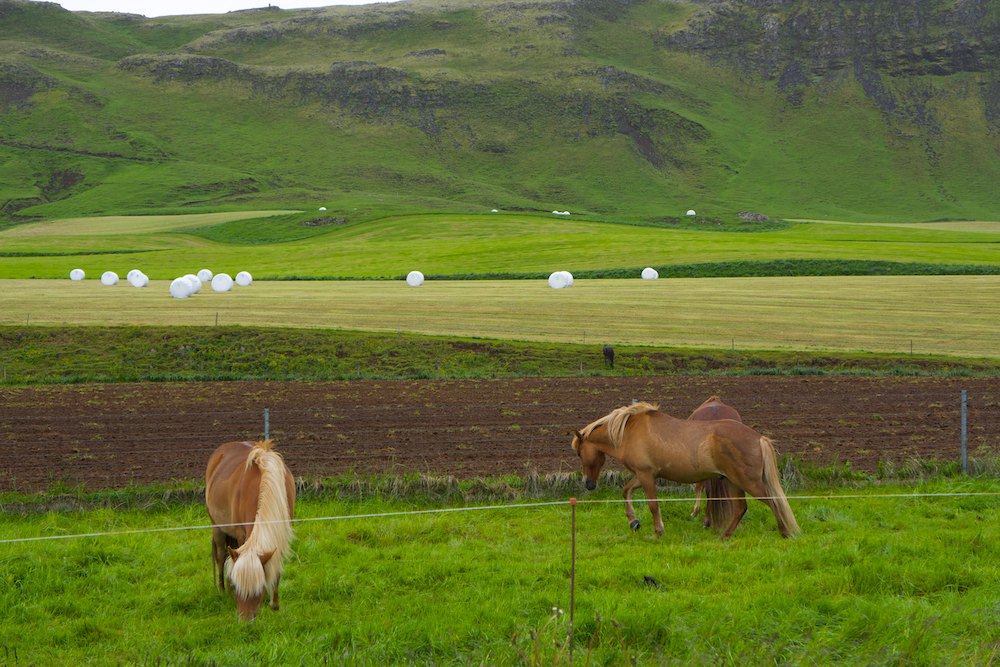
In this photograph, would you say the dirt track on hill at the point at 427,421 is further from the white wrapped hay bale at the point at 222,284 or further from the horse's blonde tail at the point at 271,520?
the white wrapped hay bale at the point at 222,284

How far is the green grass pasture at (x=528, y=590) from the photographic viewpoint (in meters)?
8.43

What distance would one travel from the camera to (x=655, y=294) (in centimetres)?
4944

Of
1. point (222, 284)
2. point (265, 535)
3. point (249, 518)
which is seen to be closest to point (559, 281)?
point (222, 284)

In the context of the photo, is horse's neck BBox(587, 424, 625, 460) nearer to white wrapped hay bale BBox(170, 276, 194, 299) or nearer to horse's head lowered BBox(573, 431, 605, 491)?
horse's head lowered BBox(573, 431, 605, 491)

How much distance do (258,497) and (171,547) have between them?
297cm

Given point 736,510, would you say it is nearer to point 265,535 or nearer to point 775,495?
point 775,495

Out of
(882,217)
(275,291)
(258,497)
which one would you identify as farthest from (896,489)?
(882,217)

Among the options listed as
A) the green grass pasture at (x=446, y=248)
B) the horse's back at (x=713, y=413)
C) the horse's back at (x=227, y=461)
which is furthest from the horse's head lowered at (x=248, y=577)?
the green grass pasture at (x=446, y=248)

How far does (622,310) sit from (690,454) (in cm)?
3202

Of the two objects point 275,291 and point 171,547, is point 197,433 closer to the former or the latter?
point 171,547

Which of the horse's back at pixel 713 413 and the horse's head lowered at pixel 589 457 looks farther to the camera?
the horse's back at pixel 713 413

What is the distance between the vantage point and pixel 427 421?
21.5m

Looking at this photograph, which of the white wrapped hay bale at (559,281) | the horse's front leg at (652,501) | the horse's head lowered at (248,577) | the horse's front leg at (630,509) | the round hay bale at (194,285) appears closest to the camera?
the horse's head lowered at (248,577)

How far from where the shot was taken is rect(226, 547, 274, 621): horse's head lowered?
8930 mm
